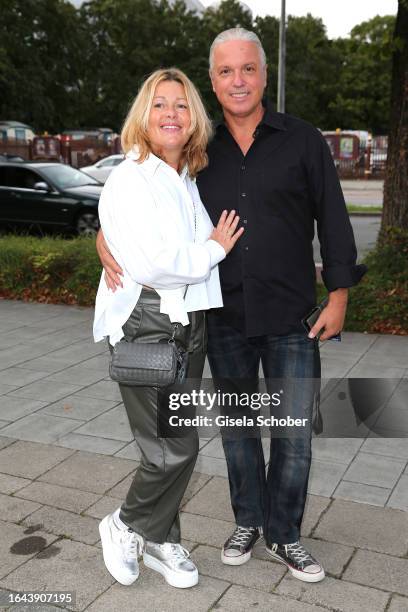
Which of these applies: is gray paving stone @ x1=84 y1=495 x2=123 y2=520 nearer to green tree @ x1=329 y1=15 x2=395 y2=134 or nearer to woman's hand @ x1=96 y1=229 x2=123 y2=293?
woman's hand @ x1=96 y1=229 x2=123 y2=293

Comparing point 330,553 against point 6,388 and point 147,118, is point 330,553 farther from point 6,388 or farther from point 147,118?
A: point 6,388

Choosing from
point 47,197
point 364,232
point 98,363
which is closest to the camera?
point 98,363

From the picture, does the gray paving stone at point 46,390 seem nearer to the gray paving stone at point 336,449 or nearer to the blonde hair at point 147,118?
the gray paving stone at point 336,449

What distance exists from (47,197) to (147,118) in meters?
11.7

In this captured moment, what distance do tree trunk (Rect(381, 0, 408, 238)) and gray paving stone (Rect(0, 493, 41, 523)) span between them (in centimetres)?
563

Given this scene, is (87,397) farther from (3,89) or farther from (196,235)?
(3,89)

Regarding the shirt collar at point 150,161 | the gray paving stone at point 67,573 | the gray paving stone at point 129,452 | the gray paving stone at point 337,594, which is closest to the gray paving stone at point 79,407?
the gray paving stone at point 129,452

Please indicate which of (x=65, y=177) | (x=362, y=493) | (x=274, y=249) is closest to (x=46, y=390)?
(x=362, y=493)

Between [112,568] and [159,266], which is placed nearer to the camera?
[159,266]

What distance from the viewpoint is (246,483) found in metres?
3.17

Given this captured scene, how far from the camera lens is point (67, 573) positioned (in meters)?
3.07

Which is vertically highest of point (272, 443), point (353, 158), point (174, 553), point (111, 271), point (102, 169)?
point (111, 271)

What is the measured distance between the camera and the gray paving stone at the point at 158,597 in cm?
284

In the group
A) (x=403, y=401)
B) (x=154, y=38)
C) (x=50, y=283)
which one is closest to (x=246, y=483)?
(x=403, y=401)
